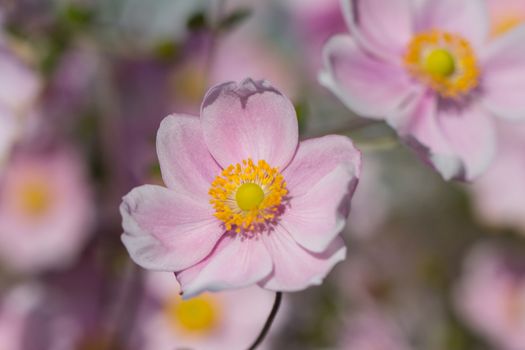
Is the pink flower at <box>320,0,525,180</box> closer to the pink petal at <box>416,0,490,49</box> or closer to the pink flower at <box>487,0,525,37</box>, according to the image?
the pink petal at <box>416,0,490,49</box>

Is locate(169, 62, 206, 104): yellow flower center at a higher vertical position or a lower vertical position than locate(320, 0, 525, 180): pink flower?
lower

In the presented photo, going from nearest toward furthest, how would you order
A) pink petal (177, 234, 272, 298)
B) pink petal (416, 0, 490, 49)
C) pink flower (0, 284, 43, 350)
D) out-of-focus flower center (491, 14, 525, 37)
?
pink petal (177, 234, 272, 298) < pink petal (416, 0, 490, 49) < pink flower (0, 284, 43, 350) < out-of-focus flower center (491, 14, 525, 37)

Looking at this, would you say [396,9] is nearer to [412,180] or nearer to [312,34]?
[312,34]

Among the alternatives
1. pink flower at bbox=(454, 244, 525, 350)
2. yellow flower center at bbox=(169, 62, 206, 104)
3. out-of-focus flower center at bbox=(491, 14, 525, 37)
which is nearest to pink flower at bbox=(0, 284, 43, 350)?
yellow flower center at bbox=(169, 62, 206, 104)

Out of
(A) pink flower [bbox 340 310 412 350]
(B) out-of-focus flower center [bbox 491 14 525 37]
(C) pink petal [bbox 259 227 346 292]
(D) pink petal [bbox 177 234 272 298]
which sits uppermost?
(D) pink petal [bbox 177 234 272 298]

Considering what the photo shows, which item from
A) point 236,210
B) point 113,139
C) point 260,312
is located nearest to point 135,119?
point 113,139

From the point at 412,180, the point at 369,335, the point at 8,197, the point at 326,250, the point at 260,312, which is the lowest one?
the point at 412,180
